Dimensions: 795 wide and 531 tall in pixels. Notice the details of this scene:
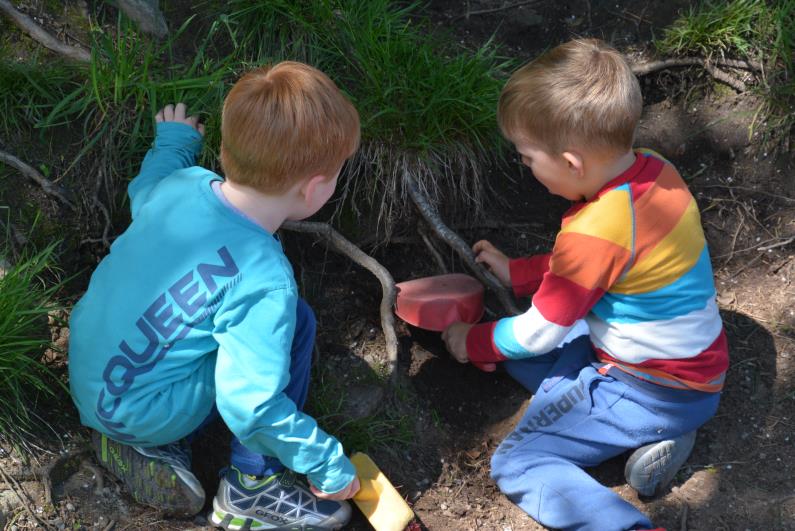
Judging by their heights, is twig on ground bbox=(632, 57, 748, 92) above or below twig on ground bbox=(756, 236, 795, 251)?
above

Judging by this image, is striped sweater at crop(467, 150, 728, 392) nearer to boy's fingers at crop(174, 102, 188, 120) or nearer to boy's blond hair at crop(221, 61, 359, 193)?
boy's blond hair at crop(221, 61, 359, 193)

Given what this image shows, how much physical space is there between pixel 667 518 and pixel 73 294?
202 cm

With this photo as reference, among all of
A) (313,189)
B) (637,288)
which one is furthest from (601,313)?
(313,189)

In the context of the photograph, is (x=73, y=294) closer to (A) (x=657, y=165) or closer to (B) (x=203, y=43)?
Answer: (B) (x=203, y=43)

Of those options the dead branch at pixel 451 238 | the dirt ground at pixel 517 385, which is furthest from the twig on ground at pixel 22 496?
the dead branch at pixel 451 238

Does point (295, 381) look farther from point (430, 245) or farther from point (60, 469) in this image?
point (430, 245)

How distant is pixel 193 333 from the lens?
2094mm

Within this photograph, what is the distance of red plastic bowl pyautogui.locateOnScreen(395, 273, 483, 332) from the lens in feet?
9.32

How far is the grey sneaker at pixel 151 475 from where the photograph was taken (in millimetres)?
2307

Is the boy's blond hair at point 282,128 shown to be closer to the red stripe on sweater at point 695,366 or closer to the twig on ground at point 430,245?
the twig on ground at point 430,245

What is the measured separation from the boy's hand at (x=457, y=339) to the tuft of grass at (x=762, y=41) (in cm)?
145

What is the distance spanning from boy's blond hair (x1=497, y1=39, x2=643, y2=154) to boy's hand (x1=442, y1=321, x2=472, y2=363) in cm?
74

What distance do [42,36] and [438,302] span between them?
167cm

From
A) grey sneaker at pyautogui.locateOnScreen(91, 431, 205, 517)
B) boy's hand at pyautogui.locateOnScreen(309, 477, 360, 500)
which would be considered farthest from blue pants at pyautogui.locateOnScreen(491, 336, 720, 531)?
grey sneaker at pyautogui.locateOnScreen(91, 431, 205, 517)
